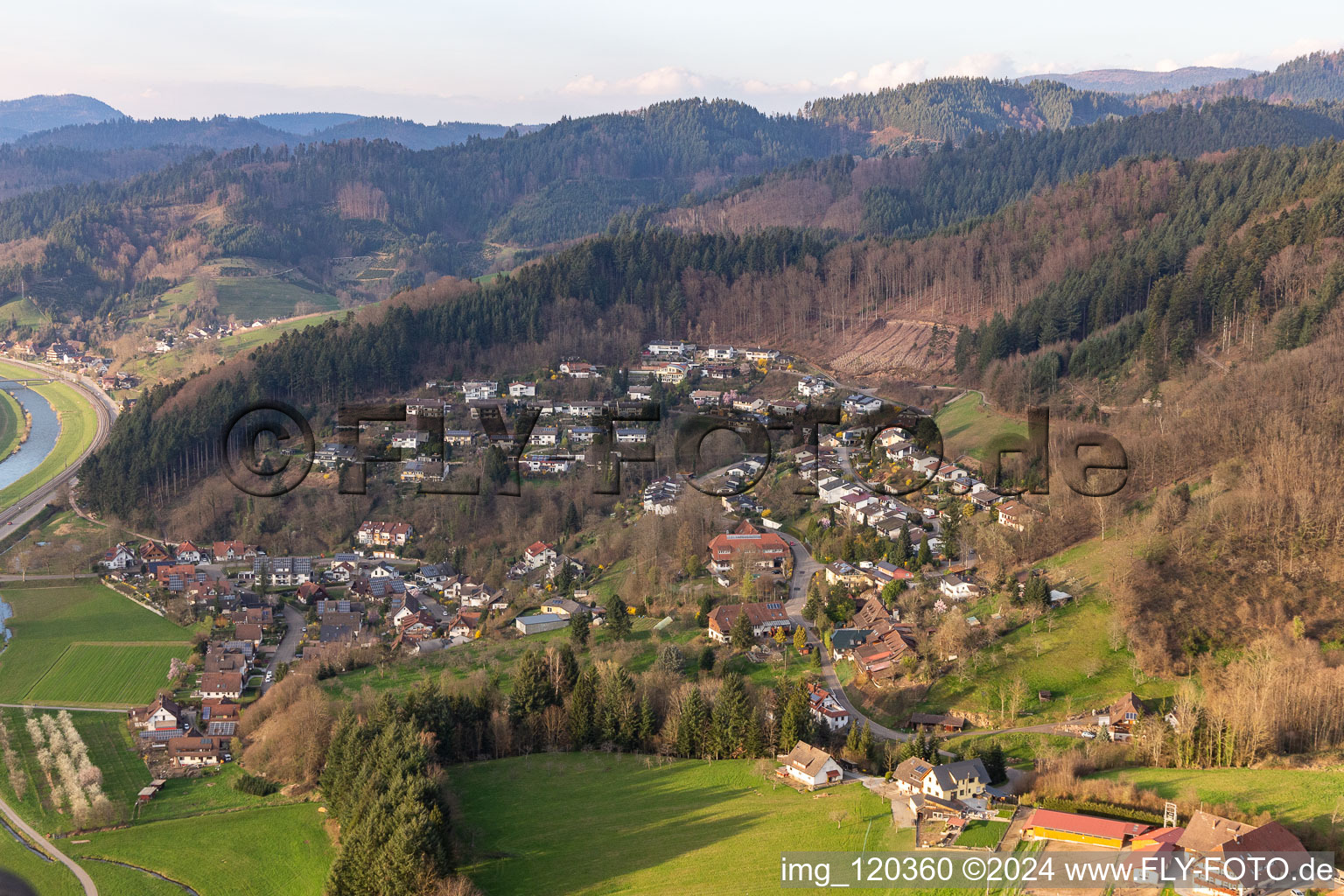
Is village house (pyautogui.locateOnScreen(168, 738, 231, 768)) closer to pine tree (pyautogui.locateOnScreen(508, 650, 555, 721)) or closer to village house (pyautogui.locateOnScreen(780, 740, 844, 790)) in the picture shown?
pine tree (pyautogui.locateOnScreen(508, 650, 555, 721))

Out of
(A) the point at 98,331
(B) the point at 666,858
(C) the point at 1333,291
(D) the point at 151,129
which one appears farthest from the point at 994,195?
(D) the point at 151,129

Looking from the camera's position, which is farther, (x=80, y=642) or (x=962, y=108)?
(x=962, y=108)

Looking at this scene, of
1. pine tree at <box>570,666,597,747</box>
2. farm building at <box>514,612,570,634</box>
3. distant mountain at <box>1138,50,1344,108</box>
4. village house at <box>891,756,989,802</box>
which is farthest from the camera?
distant mountain at <box>1138,50,1344,108</box>

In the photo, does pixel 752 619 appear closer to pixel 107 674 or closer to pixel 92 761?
pixel 92 761

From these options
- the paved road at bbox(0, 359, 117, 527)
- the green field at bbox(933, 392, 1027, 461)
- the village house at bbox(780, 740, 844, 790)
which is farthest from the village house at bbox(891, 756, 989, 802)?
the paved road at bbox(0, 359, 117, 527)

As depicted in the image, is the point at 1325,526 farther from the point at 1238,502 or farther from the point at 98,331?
the point at 98,331

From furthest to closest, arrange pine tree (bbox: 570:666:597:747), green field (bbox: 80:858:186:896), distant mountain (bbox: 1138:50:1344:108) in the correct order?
distant mountain (bbox: 1138:50:1344:108) → pine tree (bbox: 570:666:597:747) → green field (bbox: 80:858:186:896)

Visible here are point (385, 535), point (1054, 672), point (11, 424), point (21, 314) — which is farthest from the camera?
point (21, 314)

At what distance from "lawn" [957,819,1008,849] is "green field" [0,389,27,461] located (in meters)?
45.3

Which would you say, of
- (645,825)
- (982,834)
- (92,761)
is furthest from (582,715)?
(92,761)

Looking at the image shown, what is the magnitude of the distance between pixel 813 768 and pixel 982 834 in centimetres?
320

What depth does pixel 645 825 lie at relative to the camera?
16453 millimetres

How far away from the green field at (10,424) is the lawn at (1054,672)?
42.7 m

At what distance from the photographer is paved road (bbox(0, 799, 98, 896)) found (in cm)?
1595
